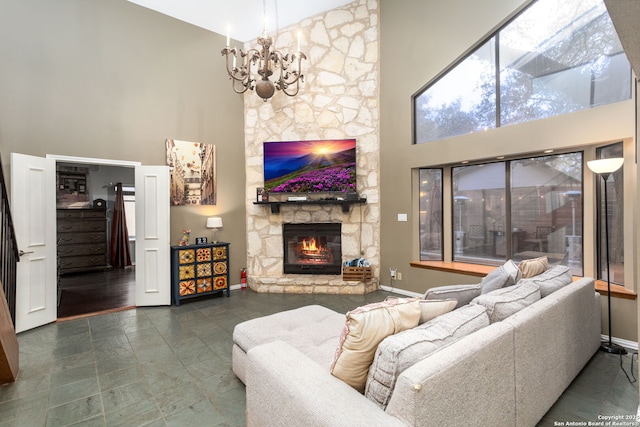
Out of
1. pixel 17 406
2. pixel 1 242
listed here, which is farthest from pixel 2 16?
pixel 17 406

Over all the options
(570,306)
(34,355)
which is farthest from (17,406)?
(570,306)

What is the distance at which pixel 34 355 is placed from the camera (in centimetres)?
288

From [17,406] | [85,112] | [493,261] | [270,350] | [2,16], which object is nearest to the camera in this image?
[270,350]

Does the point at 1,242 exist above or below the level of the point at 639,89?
below

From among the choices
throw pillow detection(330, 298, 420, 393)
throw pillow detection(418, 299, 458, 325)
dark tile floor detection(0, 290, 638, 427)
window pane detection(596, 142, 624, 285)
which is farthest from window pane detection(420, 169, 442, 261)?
throw pillow detection(330, 298, 420, 393)

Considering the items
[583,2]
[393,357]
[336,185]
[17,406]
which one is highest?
[583,2]

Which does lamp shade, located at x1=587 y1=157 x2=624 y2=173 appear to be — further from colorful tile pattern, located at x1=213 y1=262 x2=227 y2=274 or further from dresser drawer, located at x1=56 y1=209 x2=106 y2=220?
dresser drawer, located at x1=56 y1=209 x2=106 y2=220

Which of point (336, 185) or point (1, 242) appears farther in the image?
point (336, 185)

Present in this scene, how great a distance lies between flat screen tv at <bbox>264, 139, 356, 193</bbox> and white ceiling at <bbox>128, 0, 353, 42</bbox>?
1997mm

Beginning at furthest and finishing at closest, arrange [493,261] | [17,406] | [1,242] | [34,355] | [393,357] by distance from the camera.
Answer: [493,261], [1,242], [34,355], [17,406], [393,357]

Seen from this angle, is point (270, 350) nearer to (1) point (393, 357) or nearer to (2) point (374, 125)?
(1) point (393, 357)

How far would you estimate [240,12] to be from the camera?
4789 mm

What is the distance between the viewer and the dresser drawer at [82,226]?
6516 mm

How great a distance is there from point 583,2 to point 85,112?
6.07 metres
